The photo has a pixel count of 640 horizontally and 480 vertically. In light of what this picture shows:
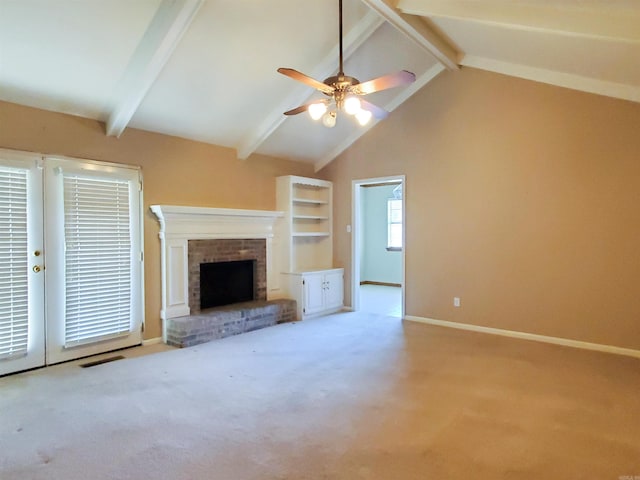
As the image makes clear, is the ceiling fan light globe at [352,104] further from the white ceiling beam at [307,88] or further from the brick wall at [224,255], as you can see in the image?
the brick wall at [224,255]

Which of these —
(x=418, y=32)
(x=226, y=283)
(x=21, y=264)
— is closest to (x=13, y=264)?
(x=21, y=264)

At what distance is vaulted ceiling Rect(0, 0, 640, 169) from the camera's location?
10.5ft

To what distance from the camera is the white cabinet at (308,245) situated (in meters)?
6.11

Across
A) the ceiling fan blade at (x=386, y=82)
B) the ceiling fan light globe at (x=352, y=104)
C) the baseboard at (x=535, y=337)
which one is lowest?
the baseboard at (x=535, y=337)

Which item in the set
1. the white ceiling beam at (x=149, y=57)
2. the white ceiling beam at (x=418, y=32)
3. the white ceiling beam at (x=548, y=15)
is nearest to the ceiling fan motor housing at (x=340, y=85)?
the white ceiling beam at (x=418, y=32)

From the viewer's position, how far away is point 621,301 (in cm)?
432

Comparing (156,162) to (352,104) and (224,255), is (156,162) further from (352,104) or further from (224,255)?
(352,104)

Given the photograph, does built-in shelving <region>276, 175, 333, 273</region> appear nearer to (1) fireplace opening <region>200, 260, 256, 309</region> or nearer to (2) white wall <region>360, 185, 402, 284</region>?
(1) fireplace opening <region>200, 260, 256, 309</region>

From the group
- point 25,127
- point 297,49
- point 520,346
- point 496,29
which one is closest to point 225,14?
point 297,49

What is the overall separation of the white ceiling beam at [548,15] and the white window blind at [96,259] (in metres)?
3.61

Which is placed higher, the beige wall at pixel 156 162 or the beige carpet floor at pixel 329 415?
the beige wall at pixel 156 162

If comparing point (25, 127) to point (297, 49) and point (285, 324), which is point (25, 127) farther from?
point (285, 324)

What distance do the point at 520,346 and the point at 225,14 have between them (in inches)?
182

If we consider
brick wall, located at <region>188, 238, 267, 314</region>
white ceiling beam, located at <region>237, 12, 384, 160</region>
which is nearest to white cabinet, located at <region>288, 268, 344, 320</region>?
brick wall, located at <region>188, 238, 267, 314</region>
